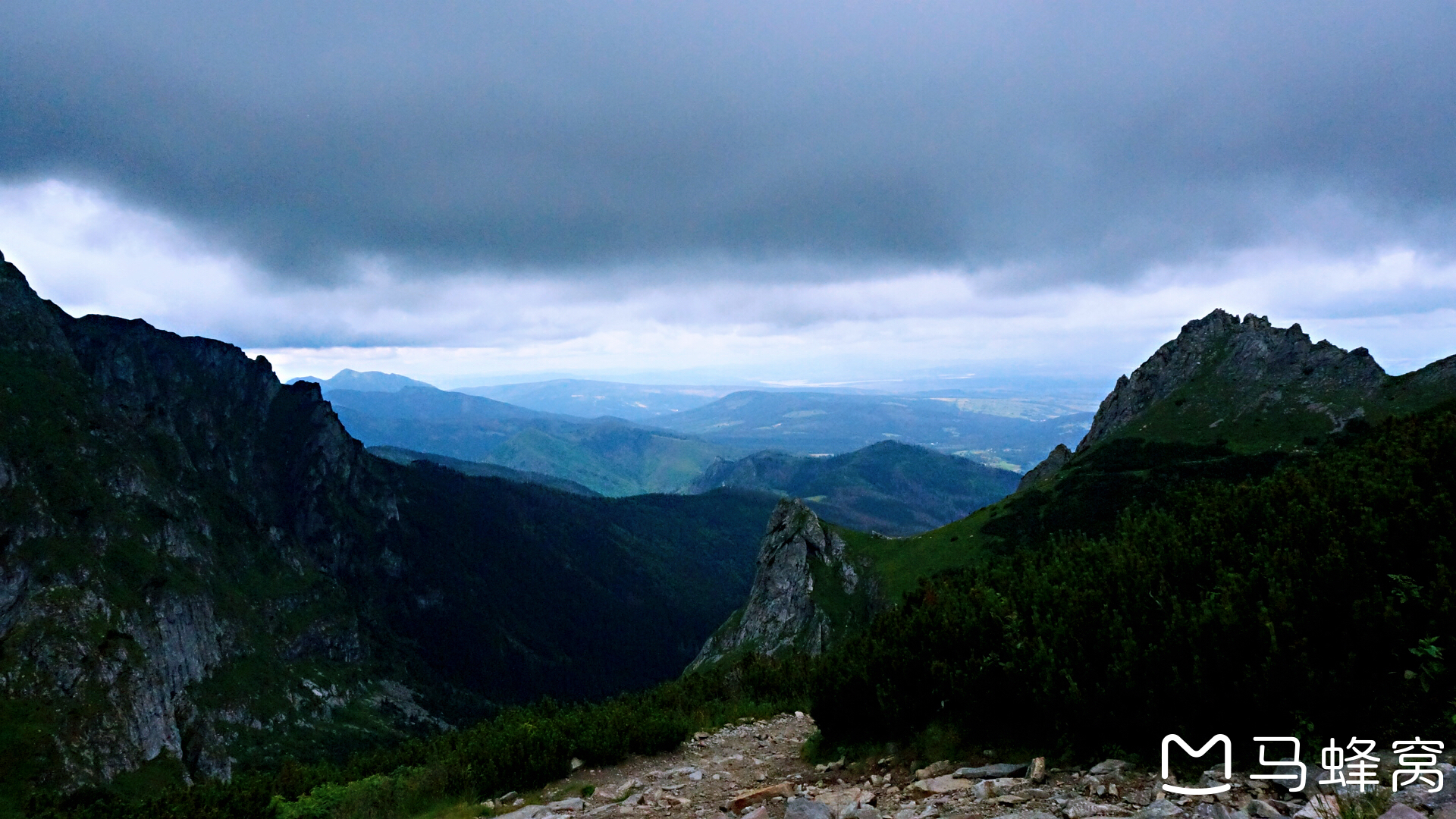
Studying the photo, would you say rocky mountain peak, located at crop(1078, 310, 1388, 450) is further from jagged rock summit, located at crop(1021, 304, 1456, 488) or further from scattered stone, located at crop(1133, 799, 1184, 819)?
scattered stone, located at crop(1133, 799, 1184, 819)

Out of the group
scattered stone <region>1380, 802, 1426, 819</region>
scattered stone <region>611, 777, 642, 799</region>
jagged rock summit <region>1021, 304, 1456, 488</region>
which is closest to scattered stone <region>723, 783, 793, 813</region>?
scattered stone <region>611, 777, 642, 799</region>

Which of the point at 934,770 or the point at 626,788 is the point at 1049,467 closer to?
the point at 626,788

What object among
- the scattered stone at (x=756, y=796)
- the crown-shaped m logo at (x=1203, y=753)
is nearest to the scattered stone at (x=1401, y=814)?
the crown-shaped m logo at (x=1203, y=753)

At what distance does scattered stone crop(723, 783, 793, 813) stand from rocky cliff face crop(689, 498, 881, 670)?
3541 inches

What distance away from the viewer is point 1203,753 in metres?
8.19

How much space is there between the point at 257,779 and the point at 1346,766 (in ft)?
76.7

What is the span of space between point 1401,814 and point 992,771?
15.7 feet

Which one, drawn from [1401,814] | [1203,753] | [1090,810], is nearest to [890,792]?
[1090,810]

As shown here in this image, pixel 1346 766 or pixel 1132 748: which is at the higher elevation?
pixel 1346 766

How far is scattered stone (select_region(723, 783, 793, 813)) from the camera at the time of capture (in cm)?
1098

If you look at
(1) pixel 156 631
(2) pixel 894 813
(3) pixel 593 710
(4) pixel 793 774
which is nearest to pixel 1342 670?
(2) pixel 894 813

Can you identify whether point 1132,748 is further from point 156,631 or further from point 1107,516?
point 156,631

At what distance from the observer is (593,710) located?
20.9 metres

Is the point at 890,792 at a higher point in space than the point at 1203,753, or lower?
lower
